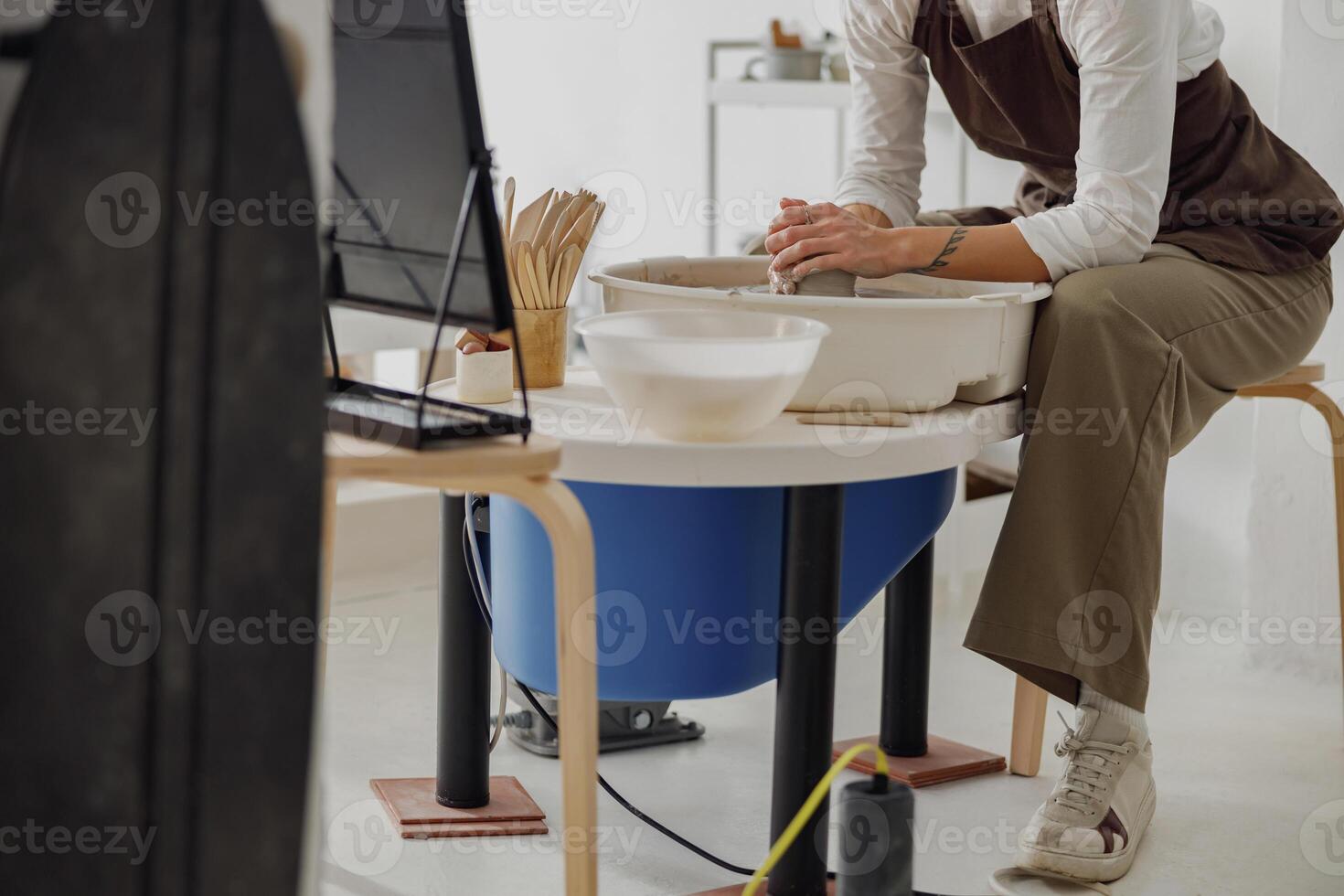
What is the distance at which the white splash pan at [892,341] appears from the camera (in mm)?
1206

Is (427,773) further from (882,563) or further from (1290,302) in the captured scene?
(1290,302)

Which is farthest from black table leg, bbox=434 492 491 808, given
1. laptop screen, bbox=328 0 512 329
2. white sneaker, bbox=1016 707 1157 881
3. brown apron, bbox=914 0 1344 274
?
brown apron, bbox=914 0 1344 274

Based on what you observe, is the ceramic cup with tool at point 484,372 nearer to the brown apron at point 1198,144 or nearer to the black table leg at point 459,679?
the black table leg at point 459,679

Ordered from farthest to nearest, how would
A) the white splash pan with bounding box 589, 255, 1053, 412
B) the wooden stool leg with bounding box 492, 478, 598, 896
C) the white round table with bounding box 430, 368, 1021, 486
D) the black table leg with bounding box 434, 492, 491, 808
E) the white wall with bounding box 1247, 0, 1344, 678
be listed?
the white wall with bounding box 1247, 0, 1344, 678
the black table leg with bounding box 434, 492, 491, 808
the white splash pan with bounding box 589, 255, 1053, 412
the white round table with bounding box 430, 368, 1021, 486
the wooden stool leg with bounding box 492, 478, 598, 896

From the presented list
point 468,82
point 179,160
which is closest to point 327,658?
point 468,82

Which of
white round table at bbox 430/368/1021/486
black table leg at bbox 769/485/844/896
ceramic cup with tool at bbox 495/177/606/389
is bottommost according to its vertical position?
black table leg at bbox 769/485/844/896

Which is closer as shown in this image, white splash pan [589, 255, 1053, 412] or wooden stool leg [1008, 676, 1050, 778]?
white splash pan [589, 255, 1053, 412]

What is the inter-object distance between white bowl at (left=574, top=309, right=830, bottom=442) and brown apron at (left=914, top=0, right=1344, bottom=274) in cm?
59

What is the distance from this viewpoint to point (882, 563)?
1.36 metres

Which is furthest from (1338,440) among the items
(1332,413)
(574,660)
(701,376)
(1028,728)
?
(574,660)

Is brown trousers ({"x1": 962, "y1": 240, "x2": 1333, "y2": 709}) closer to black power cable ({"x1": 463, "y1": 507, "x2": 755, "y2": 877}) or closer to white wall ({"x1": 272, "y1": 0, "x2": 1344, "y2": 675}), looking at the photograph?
black power cable ({"x1": 463, "y1": 507, "x2": 755, "y2": 877})

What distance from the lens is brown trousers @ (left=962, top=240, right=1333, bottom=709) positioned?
1333mm

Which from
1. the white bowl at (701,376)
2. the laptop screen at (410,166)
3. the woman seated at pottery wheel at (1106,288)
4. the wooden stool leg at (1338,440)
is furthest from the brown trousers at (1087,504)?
the laptop screen at (410,166)

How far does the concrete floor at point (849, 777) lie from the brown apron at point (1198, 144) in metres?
0.59
